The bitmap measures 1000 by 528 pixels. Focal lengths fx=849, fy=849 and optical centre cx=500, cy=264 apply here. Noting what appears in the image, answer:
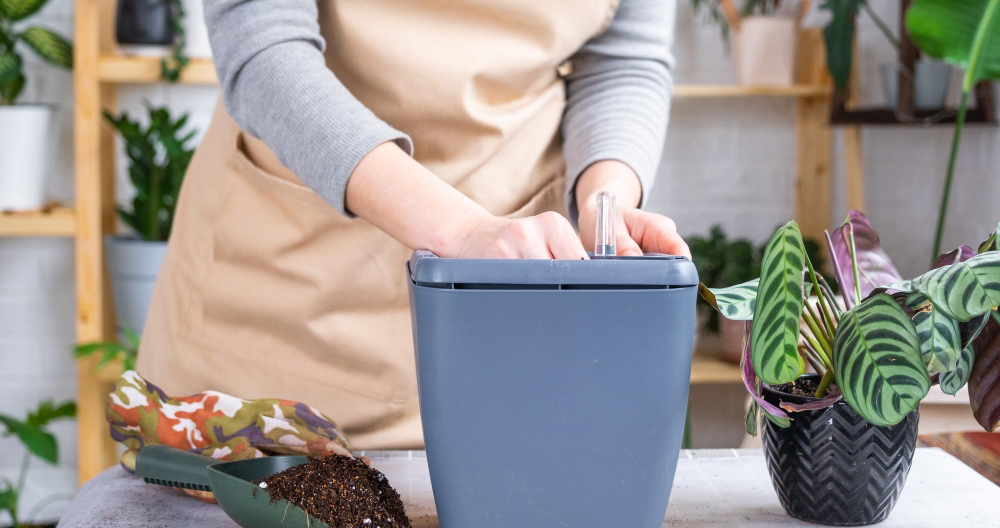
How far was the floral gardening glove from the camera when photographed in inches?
22.7

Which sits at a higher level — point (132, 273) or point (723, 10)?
point (723, 10)

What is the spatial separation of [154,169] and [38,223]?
0.26 m

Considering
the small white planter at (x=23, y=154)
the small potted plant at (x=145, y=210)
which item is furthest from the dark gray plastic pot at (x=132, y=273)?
the small white planter at (x=23, y=154)

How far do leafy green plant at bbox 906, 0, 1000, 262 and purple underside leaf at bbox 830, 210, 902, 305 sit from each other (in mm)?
1055

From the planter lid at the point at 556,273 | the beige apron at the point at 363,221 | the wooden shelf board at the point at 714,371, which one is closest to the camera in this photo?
the planter lid at the point at 556,273

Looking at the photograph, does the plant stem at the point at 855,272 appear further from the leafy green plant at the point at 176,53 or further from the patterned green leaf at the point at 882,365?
the leafy green plant at the point at 176,53

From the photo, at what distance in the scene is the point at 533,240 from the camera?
0.48 metres

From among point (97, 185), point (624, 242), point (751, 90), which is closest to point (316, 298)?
point (624, 242)

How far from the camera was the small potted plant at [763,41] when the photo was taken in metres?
1.97

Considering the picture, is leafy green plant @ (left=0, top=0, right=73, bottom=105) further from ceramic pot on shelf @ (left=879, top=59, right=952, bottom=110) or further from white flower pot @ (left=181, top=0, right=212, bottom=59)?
ceramic pot on shelf @ (left=879, top=59, right=952, bottom=110)

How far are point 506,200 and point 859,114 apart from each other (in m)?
1.33

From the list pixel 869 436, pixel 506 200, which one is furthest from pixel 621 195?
pixel 869 436

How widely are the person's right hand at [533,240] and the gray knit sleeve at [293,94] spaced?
0.16 m

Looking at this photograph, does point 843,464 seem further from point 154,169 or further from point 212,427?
point 154,169
